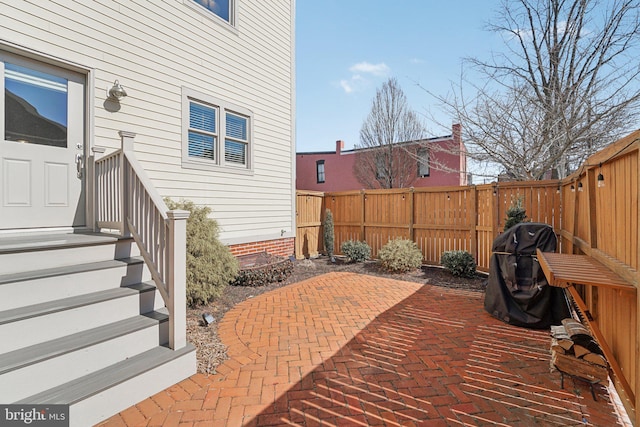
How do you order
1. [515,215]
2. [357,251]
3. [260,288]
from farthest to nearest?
[357,251] → [260,288] → [515,215]

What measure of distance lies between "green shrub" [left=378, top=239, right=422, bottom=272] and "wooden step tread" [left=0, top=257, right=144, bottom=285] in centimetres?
537

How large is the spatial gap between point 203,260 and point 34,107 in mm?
2904

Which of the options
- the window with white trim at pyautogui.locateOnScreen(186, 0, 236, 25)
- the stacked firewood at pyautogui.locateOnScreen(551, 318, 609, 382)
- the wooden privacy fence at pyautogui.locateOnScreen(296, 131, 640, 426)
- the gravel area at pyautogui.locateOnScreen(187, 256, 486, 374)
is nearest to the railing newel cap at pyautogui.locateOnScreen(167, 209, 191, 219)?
the gravel area at pyautogui.locateOnScreen(187, 256, 486, 374)

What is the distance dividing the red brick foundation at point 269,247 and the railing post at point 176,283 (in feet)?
11.5

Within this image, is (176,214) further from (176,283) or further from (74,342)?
(74,342)

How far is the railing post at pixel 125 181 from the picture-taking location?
3414 millimetres

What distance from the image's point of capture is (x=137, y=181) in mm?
3279

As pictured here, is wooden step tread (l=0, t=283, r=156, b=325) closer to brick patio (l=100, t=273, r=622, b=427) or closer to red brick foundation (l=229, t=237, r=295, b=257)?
brick patio (l=100, t=273, r=622, b=427)

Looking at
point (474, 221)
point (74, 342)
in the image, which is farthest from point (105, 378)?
point (474, 221)

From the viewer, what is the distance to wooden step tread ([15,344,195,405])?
6.66 feet

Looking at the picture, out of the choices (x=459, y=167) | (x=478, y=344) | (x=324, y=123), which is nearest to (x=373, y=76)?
(x=324, y=123)

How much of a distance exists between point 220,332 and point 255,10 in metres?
6.93

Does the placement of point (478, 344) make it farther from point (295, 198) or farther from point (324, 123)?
point (324, 123)

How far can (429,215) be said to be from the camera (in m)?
7.76
